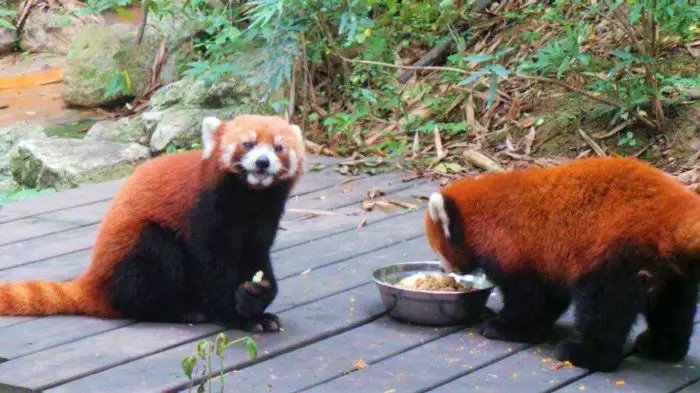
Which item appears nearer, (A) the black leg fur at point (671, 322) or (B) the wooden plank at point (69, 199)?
(A) the black leg fur at point (671, 322)

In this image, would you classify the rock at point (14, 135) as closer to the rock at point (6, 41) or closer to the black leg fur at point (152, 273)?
the rock at point (6, 41)

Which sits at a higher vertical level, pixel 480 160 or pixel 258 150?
pixel 258 150

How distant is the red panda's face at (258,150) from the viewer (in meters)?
4.27

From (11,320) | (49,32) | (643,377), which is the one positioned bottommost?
(11,320)

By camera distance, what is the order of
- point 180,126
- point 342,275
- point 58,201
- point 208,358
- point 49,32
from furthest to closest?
point 49,32, point 180,126, point 58,201, point 342,275, point 208,358

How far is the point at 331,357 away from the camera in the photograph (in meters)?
4.15

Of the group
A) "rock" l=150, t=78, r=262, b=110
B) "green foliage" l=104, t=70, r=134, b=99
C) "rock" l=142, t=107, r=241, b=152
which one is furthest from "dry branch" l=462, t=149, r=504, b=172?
"green foliage" l=104, t=70, r=134, b=99

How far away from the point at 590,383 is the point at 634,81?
11.6 feet

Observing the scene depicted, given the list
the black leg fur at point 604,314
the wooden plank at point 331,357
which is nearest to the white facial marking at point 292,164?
the wooden plank at point 331,357

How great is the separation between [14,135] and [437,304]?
6.12 m

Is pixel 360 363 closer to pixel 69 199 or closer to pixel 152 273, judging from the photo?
pixel 152 273

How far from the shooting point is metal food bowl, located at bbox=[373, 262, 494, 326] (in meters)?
4.40

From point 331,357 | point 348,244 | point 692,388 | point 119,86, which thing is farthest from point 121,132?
point 692,388

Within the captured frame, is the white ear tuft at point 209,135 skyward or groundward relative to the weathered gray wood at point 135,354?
skyward
